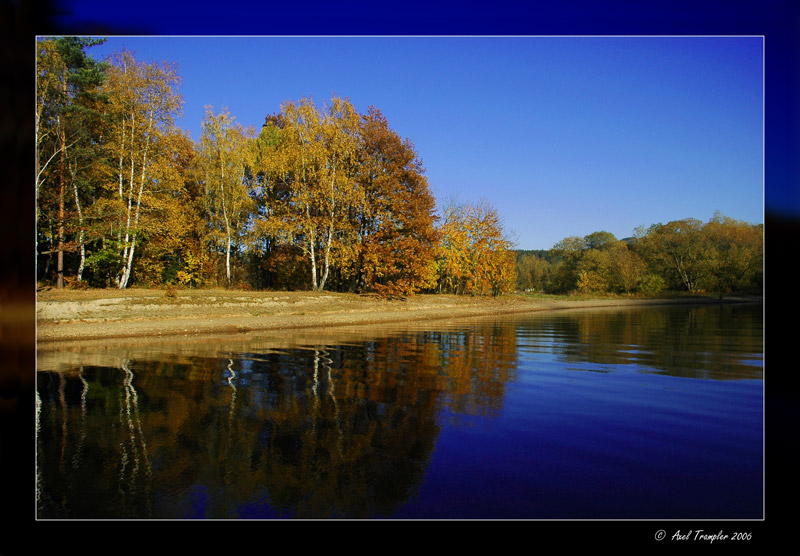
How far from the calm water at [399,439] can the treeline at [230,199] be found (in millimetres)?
13666

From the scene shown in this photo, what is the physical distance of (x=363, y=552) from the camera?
11.2 feet

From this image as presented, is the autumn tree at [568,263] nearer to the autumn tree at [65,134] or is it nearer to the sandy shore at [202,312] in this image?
the sandy shore at [202,312]

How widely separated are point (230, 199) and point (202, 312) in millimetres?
13064

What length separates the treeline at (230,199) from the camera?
1991 cm

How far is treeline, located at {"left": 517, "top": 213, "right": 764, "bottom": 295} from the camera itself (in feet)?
29.1

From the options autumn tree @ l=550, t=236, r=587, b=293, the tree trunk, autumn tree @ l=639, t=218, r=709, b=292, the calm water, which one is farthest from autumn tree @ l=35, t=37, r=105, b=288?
autumn tree @ l=550, t=236, r=587, b=293

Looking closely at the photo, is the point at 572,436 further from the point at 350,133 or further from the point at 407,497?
the point at 350,133

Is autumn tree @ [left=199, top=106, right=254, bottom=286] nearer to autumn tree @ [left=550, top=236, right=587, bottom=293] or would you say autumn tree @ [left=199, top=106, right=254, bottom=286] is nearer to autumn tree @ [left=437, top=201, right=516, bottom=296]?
autumn tree @ [left=437, top=201, right=516, bottom=296]

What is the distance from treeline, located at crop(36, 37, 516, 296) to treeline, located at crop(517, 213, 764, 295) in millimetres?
12879

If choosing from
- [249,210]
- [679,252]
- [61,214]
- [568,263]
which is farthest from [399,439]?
[568,263]

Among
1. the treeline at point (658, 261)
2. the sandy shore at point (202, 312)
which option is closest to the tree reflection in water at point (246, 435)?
the treeline at point (658, 261)

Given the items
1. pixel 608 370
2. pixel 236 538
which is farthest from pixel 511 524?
pixel 608 370

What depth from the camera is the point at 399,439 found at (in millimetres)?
5000

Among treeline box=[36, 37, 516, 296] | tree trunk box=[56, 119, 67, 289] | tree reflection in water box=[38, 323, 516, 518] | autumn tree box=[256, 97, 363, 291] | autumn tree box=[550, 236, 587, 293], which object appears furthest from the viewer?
autumn tree box=[550, 236, 587, 293]
